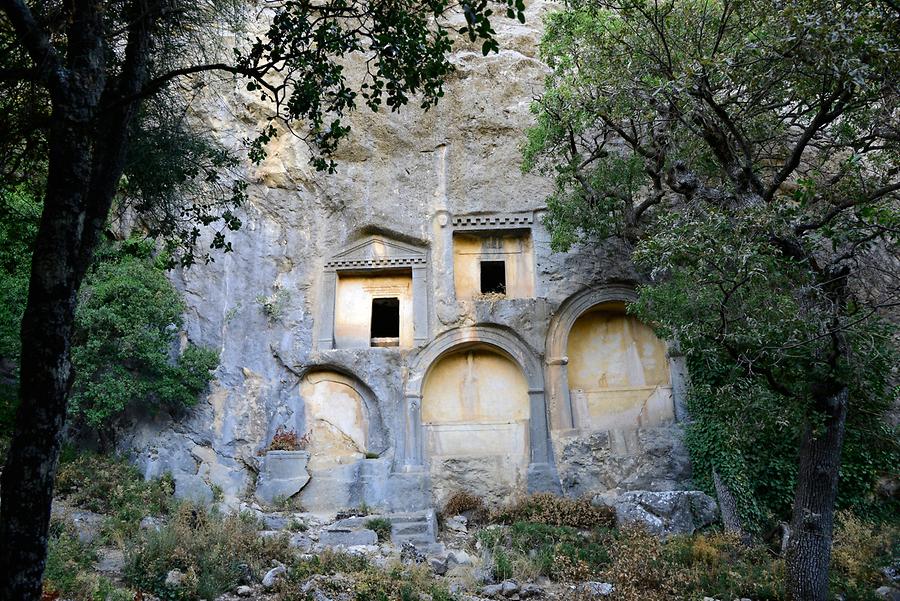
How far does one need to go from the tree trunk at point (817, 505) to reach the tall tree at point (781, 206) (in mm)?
15

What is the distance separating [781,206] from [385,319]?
12.3m

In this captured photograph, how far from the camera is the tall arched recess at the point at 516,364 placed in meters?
14.7

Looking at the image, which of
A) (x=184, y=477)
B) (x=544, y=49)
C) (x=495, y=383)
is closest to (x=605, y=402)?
(x=495, y=383)

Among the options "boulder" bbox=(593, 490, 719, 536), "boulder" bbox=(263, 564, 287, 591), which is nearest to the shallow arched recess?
"boulder" bbox=(263, 564, 287, 591)

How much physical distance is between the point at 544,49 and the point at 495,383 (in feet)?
24.8

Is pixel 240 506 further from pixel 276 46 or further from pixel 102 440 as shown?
pixel 276 46

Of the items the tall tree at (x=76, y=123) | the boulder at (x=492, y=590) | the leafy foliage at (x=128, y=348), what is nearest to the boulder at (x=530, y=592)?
the boulder at (x=492, y=590)

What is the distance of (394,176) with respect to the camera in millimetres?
16531

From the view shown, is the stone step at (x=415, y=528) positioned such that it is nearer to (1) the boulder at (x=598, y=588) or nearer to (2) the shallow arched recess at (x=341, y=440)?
(2) the shallow arched recess at (x=341, y=440)

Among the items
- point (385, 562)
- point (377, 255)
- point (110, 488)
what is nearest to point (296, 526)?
point (385, 562)

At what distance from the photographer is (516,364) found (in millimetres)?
15812

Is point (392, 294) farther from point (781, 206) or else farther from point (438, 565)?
point (781, 206)

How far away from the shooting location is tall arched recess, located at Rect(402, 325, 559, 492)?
1472 centimetres

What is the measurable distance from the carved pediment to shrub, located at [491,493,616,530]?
241 inches
